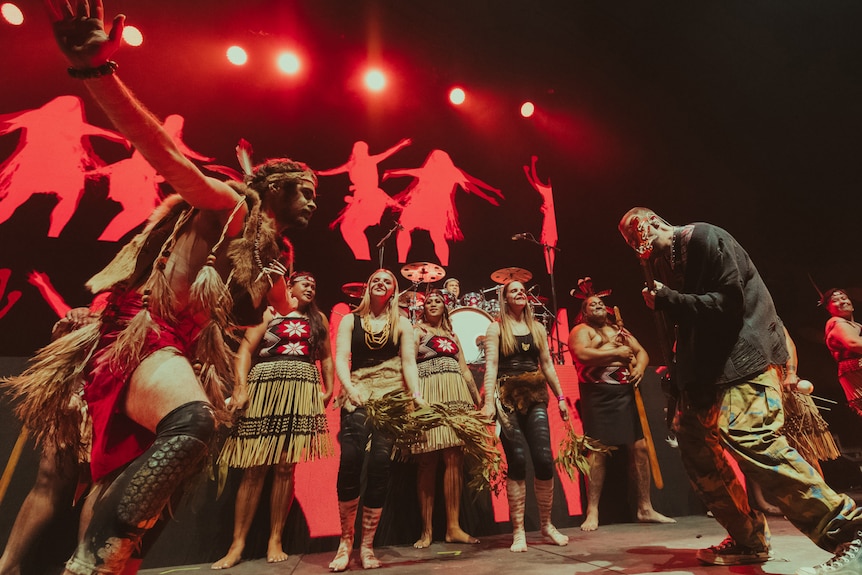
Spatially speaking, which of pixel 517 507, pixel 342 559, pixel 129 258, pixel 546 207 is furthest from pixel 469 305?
pixel 129 258

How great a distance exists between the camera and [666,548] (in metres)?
3.29

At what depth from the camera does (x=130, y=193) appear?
5.65 meters

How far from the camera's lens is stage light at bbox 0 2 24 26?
17.5 feet

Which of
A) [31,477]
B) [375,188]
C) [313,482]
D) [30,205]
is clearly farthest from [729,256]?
[30,205]

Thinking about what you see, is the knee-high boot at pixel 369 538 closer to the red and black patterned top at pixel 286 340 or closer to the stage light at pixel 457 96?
the red and black patterned top at pixel 286 340

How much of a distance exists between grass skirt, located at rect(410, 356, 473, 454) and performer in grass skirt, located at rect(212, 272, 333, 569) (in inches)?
32.7

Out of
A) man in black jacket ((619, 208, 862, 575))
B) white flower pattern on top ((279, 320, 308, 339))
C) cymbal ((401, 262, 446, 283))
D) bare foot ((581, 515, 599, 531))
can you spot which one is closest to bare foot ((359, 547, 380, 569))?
white flower pattern on top ((279, 320, 308, 339))

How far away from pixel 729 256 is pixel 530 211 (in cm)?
565

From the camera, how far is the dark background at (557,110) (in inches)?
241

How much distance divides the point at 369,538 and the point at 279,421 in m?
1.07

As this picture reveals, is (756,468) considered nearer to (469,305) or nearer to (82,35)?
(82,35)

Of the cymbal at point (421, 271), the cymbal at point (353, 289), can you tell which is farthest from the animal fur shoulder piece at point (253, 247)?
the cymbal at point (421, 271)

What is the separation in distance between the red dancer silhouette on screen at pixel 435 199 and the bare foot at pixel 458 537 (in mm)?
4059

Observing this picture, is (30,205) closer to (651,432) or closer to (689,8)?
(651,432)
